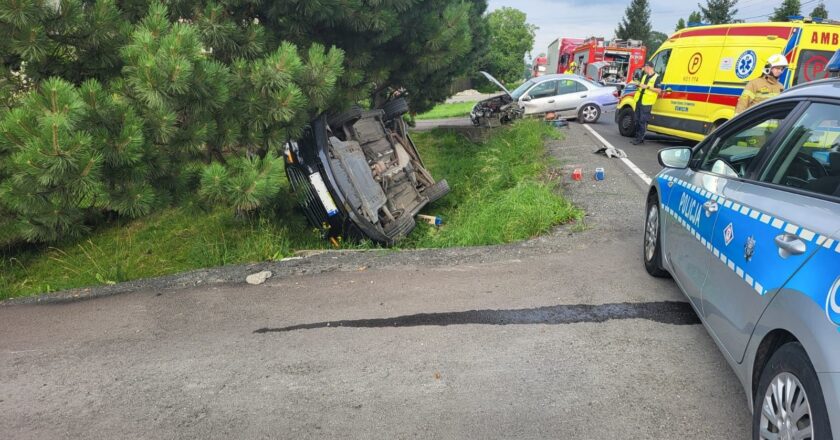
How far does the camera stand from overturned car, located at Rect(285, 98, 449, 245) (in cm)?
731

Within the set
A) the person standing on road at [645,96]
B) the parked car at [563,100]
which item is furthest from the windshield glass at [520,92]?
the person standing on road at [645,96]

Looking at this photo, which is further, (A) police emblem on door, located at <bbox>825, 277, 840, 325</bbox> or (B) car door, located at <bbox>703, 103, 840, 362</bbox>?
(B) car door, located at <bbox>703, 103, 840, 362</bbox>

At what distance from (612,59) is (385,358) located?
27043mm

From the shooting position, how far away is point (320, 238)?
7969 millimetres

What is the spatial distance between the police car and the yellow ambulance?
21.0 feet

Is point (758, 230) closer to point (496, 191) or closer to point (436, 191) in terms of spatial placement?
point (496, 191)

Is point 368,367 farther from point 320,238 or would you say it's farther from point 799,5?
point 799,5

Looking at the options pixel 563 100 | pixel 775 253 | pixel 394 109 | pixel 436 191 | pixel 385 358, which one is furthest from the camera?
pixel 563 100

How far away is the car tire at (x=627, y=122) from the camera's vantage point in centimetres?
1322

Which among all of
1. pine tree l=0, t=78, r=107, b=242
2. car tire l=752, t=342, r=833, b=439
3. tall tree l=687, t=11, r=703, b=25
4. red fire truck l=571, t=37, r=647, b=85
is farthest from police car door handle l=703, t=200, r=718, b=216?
tall tree l=687, t=11, r=703, b=25

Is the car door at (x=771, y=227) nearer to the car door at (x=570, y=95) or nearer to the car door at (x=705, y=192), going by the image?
the car door at (x=705, y=192)

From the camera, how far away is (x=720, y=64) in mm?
10102

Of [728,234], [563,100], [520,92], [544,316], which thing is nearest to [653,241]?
[544,316]

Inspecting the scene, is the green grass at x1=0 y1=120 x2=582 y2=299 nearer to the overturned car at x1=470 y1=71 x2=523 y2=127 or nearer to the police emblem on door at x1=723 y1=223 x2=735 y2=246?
the police emblem on door at x1=723 y1=223 x2=735 y2=246
